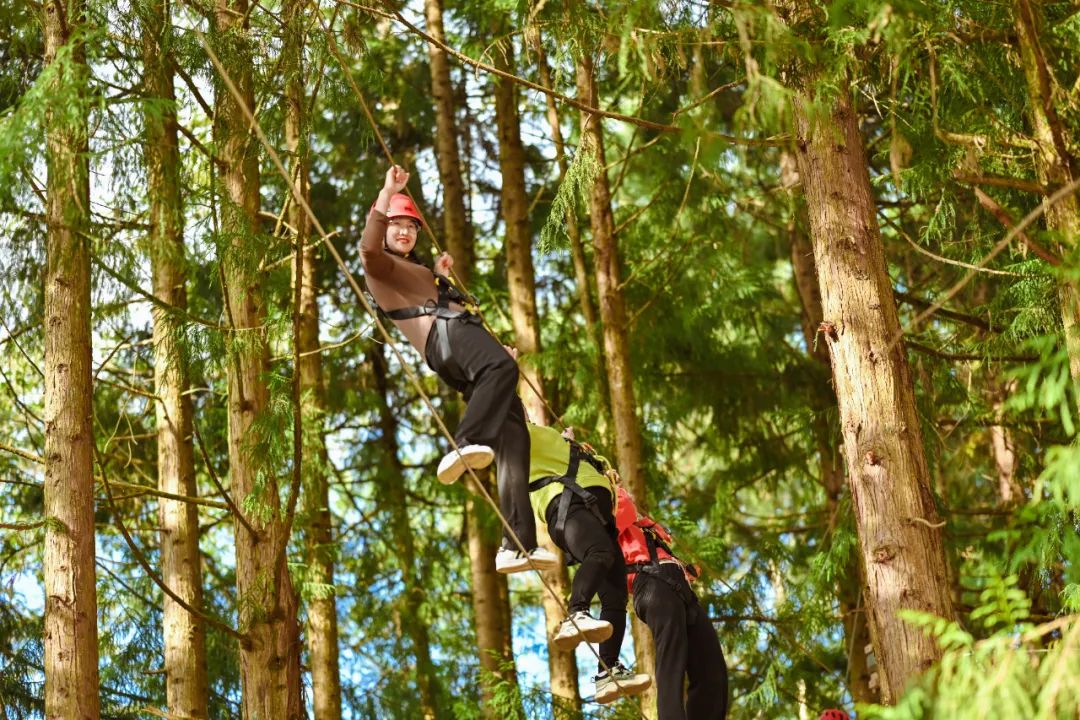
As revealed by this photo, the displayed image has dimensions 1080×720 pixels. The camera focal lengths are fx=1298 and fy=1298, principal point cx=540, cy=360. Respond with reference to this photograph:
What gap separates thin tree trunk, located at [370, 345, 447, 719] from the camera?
11539mm

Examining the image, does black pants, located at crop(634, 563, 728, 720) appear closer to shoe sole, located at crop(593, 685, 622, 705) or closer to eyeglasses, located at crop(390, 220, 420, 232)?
shoe sole, located at crop(593, 685, 622, 705)

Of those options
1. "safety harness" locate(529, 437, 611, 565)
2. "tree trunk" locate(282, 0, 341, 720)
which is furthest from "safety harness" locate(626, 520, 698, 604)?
"tree trunk" locate(282, 0, 341, 720)

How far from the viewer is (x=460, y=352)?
5.66 m

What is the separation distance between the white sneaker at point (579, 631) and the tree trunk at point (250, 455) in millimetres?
1954

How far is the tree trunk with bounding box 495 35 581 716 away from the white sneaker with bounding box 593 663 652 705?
3.31 meters

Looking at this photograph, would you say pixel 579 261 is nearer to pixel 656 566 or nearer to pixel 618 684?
pixel 656 566

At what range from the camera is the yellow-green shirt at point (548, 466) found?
587 centimetres

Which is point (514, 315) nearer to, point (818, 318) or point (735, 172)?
point (818, 318)

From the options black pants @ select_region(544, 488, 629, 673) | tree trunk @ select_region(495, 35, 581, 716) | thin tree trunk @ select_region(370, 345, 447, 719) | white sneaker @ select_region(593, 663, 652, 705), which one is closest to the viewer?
white sneaker @ select_region(593, 663, 652, 705)

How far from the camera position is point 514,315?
973 centimetres

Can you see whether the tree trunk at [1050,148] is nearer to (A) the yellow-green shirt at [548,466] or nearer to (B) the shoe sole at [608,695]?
(A) the yellow-green shirt at [548,466]

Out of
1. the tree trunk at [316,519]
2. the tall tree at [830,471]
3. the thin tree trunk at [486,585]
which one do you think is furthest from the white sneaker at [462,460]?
the tall tree at [830,471]

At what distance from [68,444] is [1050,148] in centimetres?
→ 501

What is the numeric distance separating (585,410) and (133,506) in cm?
401
